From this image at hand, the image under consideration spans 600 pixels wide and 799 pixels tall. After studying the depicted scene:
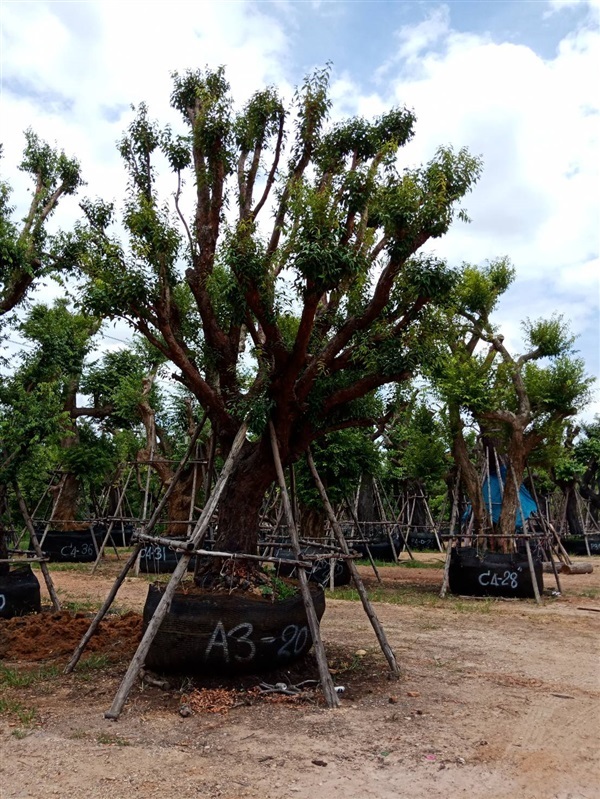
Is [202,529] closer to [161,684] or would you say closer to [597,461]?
[161,684]

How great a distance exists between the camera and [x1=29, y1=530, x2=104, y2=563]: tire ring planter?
2073cm

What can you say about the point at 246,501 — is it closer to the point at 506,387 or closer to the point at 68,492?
the point at 506,387

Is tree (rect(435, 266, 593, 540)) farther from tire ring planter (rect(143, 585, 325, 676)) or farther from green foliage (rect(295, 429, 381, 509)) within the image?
tire ring planter (rect(143, 585, 325, 676))

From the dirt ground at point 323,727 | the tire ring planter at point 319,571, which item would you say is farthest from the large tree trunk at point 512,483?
the dirt ground at point 323,727

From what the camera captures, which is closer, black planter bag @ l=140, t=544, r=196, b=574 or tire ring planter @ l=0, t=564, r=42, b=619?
tire ring planter @ l=0, t=564, r=42, b=619

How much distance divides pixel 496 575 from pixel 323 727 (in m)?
9.11

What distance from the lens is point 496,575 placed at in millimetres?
13594

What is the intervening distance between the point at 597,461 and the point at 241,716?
2977cm

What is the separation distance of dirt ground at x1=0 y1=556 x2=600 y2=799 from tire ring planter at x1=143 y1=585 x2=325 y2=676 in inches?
8.3

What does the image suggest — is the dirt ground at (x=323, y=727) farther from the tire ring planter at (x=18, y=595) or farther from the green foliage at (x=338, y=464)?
the green foliage at (x=338, y=464)

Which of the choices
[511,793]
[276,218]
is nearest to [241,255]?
[276,218]

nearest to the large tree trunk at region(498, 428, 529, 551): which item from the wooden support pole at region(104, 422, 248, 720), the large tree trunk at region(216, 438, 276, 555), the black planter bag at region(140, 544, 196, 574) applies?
the black planter bag at region(140, 544, 196, 574)

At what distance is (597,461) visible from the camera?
31578 mm

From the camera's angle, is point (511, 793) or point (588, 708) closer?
point (511, 793)
